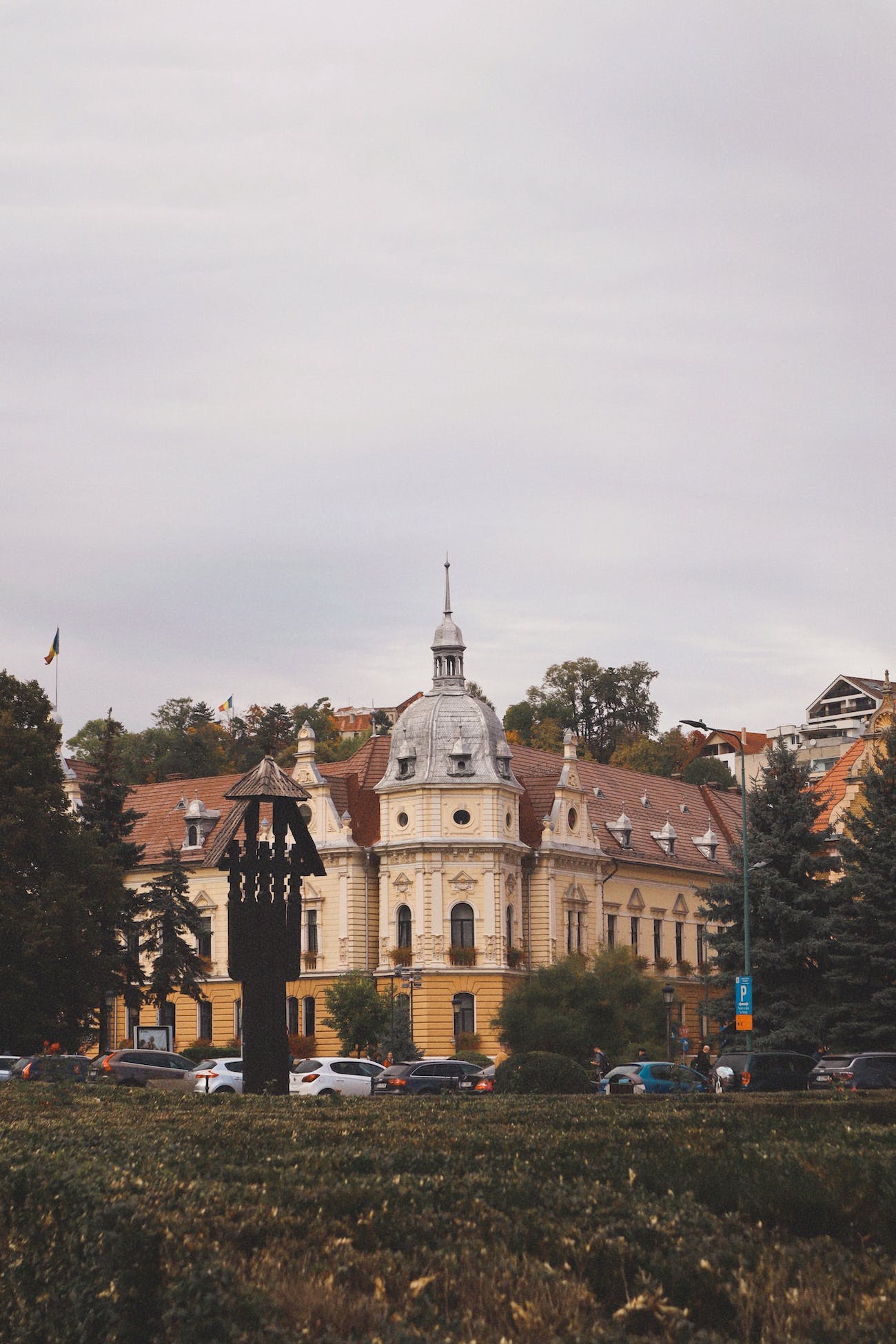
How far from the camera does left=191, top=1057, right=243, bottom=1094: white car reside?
5000 centimetres

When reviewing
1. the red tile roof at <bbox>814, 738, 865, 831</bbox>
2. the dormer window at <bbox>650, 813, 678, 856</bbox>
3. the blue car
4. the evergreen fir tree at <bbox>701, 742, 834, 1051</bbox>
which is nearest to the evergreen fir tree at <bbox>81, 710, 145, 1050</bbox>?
the evergreen fir tree at <bbox>701, 742, 834, 1051</bbox>

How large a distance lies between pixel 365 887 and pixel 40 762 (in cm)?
3264

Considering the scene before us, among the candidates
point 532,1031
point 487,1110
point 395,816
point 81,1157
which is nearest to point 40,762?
point 532,1031

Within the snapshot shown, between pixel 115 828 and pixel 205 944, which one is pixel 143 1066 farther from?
pixel 205 944

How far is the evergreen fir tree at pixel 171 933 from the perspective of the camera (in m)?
73.3

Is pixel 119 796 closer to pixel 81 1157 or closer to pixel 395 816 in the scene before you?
pixel 395 816

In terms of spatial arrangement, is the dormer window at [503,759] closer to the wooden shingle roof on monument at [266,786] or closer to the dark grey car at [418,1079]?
the dark grey car at [418,1079]

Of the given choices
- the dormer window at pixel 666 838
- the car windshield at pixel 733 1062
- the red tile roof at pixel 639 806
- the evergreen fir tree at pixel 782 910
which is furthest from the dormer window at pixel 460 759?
the car windshield at pixel 733 1062

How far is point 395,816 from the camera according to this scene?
86.3 metres

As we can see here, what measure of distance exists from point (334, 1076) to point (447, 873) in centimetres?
3377

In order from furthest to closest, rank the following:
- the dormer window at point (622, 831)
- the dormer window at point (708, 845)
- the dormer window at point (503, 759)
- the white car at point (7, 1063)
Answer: the dormer window at point (708, 845), the dormer window at point (622, 831), the dormer window at point (503, 759), the white car at point (7, 1063)

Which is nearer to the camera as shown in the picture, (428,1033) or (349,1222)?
(349,1222)

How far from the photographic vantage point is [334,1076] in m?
50.9

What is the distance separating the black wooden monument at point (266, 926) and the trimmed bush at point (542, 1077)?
4017 mm
